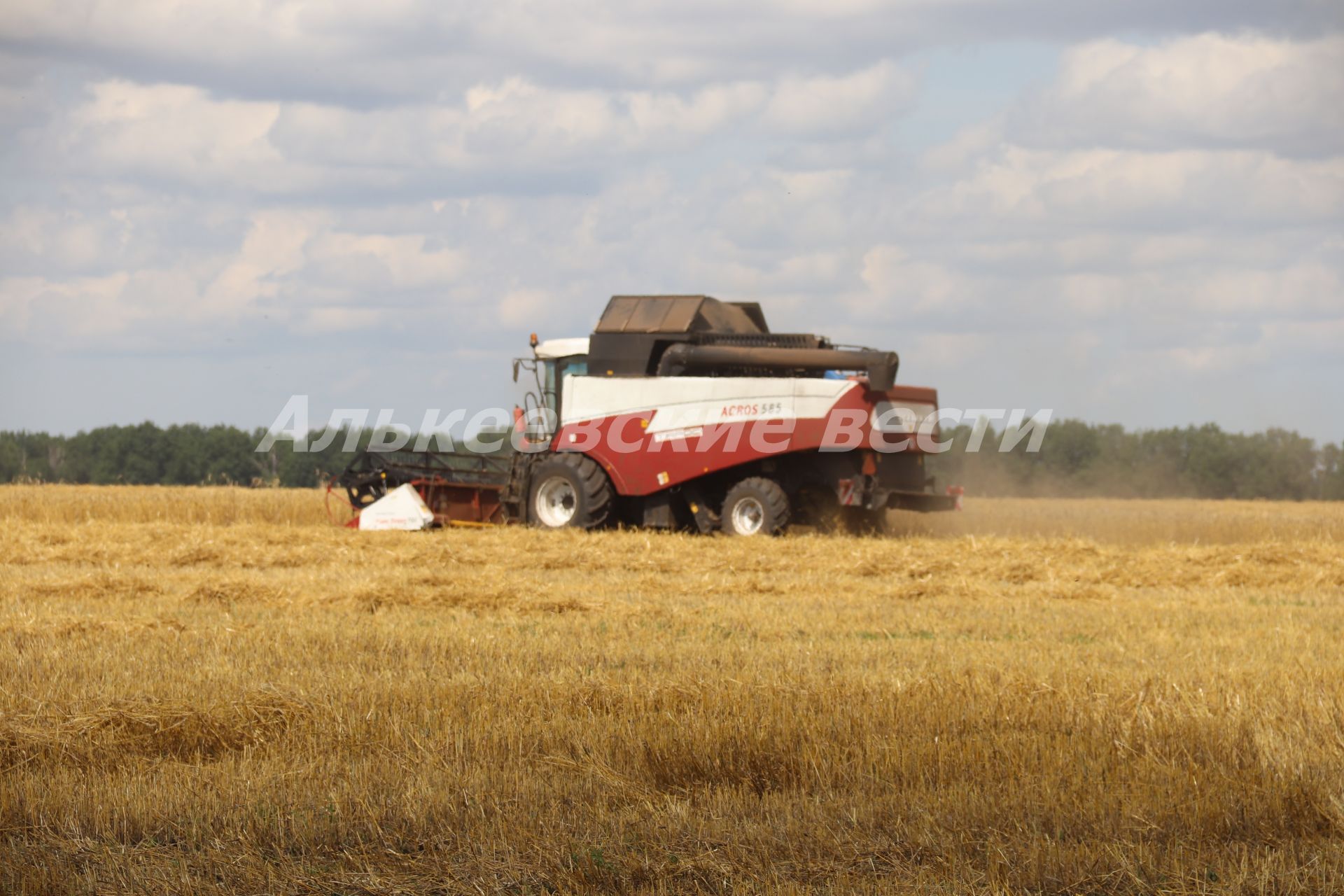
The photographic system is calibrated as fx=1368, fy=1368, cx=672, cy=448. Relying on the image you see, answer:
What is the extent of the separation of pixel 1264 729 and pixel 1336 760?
37 centimetres

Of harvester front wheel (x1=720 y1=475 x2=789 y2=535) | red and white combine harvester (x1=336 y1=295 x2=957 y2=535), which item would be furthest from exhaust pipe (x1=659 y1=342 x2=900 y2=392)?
harvester front wheel (x1=720 y1=475 x2=789 y2=535)

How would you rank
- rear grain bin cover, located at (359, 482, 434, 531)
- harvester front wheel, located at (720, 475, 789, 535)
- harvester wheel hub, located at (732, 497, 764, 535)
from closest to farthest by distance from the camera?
harvester front wheel, located at (720, 475, 789, 535) < harvester wheel hub, located at (732, 497, 764, 535) < rear grain bin cover, located at (359, 482, 434, 531)

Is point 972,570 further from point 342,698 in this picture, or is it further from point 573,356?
point 342,698

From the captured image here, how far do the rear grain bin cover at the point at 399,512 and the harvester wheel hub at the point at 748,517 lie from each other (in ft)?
13.0

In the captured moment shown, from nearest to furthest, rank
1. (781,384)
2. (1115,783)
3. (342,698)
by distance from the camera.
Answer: (1115,783) → (342,698) → (781,384)

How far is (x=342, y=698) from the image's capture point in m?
6.11

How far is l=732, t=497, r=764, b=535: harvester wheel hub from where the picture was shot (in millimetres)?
16578

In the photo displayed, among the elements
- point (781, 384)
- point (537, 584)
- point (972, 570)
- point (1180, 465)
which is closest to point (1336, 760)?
point (537, 584)

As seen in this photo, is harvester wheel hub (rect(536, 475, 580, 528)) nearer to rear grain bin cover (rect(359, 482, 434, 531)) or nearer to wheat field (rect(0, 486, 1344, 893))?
rear grain bin cover (rect(359, 482, 434, 531))

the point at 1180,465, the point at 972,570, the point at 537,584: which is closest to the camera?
the point at 537,584

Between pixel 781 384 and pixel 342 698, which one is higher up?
pixel 781 384

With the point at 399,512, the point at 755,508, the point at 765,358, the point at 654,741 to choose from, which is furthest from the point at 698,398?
the point at 654,741

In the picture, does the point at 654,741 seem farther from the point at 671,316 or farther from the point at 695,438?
the point at 671,316

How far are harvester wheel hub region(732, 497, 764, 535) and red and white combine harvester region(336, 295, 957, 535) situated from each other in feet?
0.08
